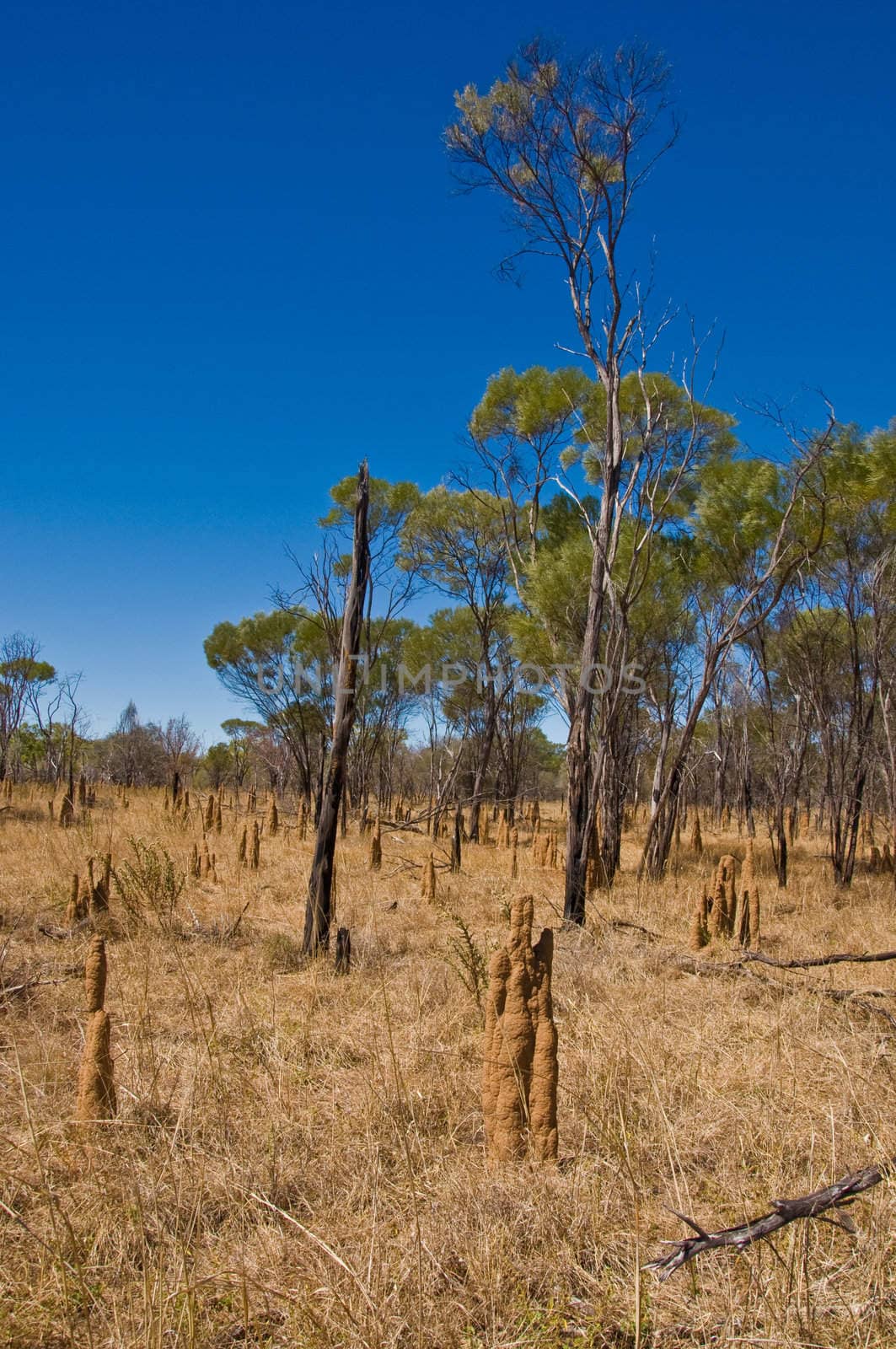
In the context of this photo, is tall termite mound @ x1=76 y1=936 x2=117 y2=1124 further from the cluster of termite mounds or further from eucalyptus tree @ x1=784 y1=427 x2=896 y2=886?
eucalyptus tree @ x1=784 y1=427 x2=896 y2=886

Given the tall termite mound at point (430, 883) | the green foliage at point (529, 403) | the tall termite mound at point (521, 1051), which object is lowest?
the tall termite mound at point (430, 883)

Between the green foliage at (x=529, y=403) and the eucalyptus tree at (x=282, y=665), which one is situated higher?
the green foliage at (x=529, y=403)

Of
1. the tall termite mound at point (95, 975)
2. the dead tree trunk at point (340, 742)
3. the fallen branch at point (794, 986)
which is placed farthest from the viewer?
the dead tree trunk at point (340, 742)

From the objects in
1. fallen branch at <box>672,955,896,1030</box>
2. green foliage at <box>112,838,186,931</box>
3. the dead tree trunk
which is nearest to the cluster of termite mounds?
fallen branch at <box>672,955,896,1030</box>

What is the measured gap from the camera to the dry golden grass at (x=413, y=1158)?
5.93 ft

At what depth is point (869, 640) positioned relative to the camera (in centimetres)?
1183

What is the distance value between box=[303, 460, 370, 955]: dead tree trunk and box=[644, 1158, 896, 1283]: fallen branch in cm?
420

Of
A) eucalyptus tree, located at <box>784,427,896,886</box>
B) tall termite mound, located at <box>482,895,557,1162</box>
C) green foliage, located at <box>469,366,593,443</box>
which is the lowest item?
tall termite mound, located at <box>482,895,557,1162</box>

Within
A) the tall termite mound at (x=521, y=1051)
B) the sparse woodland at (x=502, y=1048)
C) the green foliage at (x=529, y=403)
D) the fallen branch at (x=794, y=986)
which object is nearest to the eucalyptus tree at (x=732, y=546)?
the sparse woodland at (x=502, y=1048)

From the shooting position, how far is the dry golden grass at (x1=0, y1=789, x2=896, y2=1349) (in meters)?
1.81

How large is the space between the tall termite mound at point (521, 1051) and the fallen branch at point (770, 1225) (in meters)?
0.97

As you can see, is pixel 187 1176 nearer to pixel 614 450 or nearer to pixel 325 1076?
pixel 325 1076

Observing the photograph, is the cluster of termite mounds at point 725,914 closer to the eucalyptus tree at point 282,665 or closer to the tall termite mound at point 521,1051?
the tall termite mound at point 521,1051

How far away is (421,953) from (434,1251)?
3.53 metres
